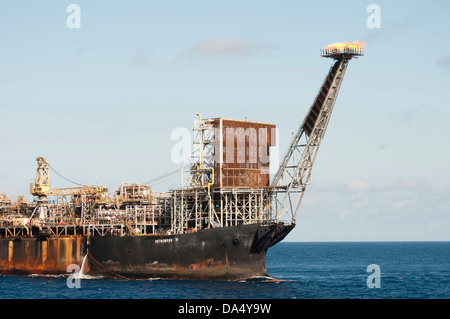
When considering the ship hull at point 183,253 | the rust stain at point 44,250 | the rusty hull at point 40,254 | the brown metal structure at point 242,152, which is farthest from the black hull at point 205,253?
the rust stain at point 44,250

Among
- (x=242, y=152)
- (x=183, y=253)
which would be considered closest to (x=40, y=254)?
(x=183, y=253)

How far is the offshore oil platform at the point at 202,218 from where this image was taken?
74562 millimetres

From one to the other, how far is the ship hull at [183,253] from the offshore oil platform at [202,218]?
11 cm

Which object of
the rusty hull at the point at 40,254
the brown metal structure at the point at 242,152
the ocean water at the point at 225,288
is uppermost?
the brown metal structure at the point at 242,152

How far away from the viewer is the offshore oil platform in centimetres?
7456

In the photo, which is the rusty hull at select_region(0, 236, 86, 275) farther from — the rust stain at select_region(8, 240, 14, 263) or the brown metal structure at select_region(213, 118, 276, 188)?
the brown metal structure at select_region(213, 118, 276, 188)

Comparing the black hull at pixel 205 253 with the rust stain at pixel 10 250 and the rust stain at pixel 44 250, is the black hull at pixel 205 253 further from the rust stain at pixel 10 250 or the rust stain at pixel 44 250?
the rust stain at pixel 10 250

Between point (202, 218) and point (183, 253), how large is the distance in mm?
4915

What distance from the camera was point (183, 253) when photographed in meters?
75.6

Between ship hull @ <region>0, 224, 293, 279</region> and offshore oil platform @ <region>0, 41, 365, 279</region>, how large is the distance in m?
0.11

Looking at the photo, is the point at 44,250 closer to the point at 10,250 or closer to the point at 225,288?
the point at 10,250
